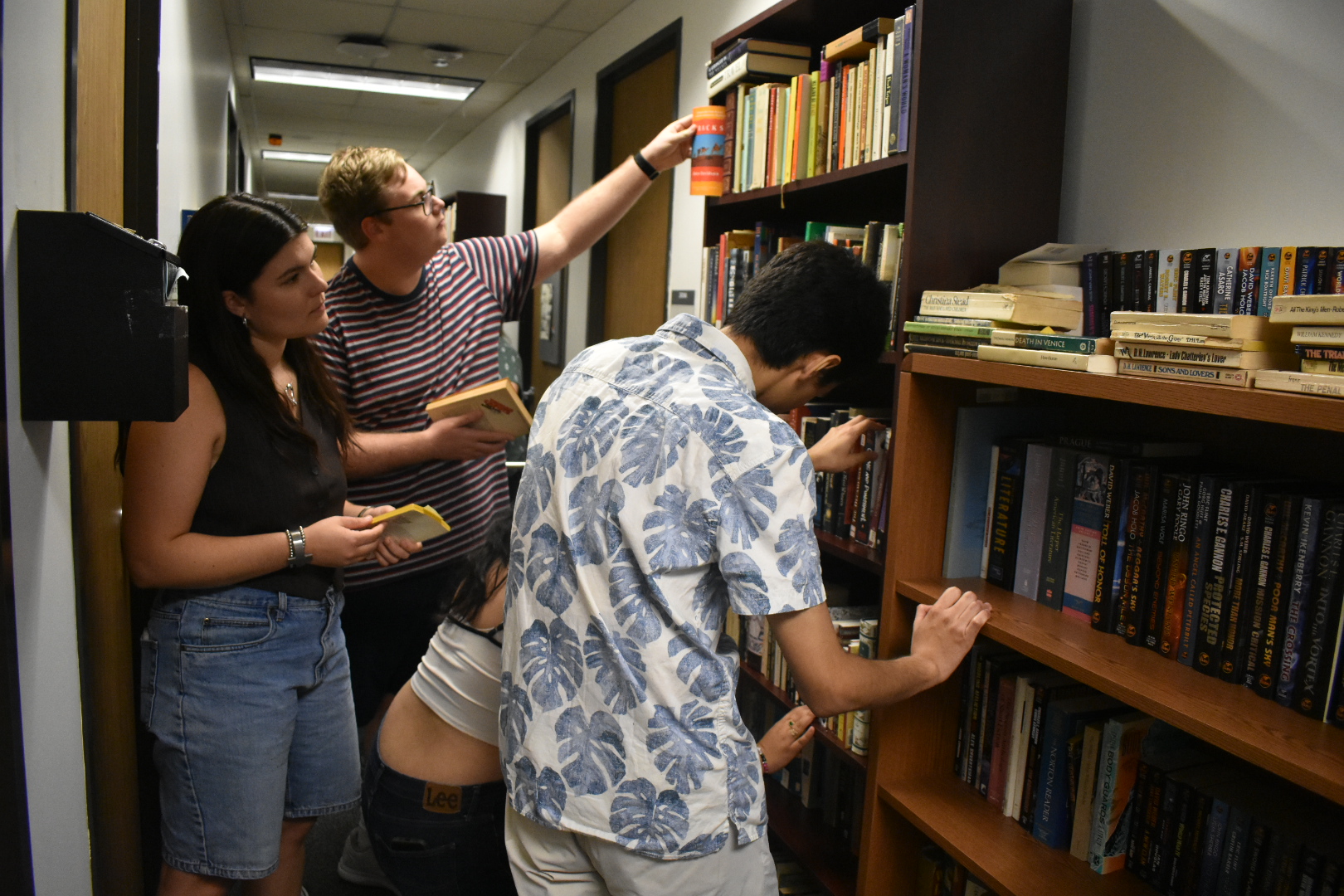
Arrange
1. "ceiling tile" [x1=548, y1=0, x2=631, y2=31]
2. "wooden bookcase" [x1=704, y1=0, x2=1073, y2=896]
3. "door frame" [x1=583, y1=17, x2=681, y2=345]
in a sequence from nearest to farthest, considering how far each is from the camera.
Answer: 1. "wooden bookcase" [x1=704, y1=0, x2=1073, y2=896]
2. "door frame" [x1=583, y1=17, x2=681, y2=345]
3. "ceiling tile" [x1=548, y1=0, x2=631, y2=31]

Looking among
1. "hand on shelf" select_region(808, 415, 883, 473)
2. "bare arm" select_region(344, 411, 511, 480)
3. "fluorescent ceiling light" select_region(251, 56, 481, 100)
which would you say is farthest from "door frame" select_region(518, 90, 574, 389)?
"hand on shelf" select_region(808, 415, 883, 473)

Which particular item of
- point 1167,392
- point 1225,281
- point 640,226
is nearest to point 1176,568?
point 1167,392

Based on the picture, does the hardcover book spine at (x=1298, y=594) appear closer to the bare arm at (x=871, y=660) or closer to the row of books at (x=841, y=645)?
the bare arm at (x=871, y=660)

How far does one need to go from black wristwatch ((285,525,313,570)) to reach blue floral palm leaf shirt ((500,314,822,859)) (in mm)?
422

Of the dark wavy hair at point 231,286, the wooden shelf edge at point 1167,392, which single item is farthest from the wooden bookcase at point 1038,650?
the dark wavy hair at point 231,286

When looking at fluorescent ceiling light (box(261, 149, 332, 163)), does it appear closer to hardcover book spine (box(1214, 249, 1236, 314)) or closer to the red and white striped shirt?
the red and white striped shirt

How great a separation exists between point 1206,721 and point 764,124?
1.48 m

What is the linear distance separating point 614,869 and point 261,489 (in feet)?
2.52

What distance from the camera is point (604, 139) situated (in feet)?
15.1

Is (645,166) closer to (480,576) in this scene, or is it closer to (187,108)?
(480,576)

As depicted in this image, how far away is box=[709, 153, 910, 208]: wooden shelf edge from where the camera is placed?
1576 millimetres

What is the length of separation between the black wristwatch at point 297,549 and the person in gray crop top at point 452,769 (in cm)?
24

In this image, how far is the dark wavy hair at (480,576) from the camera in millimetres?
1446

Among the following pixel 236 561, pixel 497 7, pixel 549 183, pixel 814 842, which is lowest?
pixel 814 842
